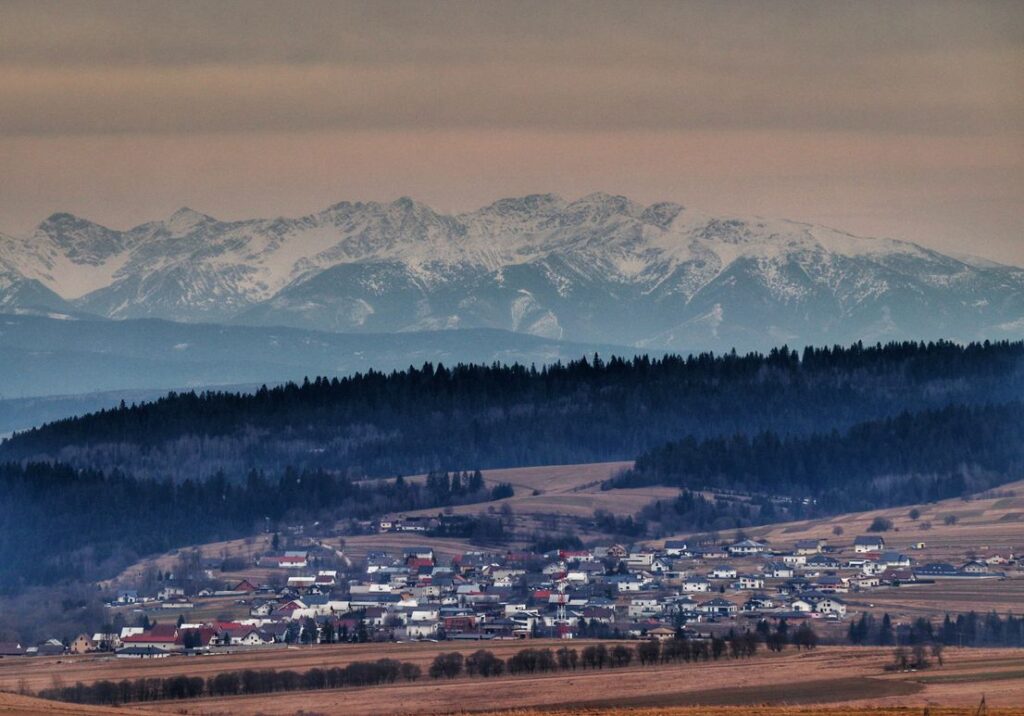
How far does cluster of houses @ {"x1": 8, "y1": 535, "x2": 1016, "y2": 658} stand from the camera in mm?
157250

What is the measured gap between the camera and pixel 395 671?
131 meters

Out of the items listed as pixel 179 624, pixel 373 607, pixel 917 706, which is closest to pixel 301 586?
pixel 373 607

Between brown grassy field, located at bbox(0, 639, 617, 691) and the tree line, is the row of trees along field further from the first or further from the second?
the tree line

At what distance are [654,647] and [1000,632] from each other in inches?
742

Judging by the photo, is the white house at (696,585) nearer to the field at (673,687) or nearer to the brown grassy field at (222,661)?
the brown grassy field at (222,661)

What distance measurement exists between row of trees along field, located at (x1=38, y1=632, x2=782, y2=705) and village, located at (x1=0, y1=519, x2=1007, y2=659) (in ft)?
35.6

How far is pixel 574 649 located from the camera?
139 meters

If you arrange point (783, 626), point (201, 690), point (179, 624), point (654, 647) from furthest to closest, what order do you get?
point (179, 624) → point (783, 626) → point (654, 647) → point (201, 690)

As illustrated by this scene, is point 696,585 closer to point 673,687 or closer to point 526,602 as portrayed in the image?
point 526,602

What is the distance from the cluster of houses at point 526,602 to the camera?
15725 cm

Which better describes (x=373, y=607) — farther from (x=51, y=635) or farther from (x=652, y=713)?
(x=652, y=713)

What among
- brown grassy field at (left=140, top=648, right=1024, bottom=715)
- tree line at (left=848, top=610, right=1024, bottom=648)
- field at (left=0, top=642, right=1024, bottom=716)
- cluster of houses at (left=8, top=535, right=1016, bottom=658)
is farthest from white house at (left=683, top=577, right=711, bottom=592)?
brown grassy field at (left=140, top=648, right=1024, bottom=715)

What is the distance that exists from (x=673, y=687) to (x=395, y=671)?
53.0 feet

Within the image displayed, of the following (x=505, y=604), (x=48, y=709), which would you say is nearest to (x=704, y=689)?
(x=48, y=709)
